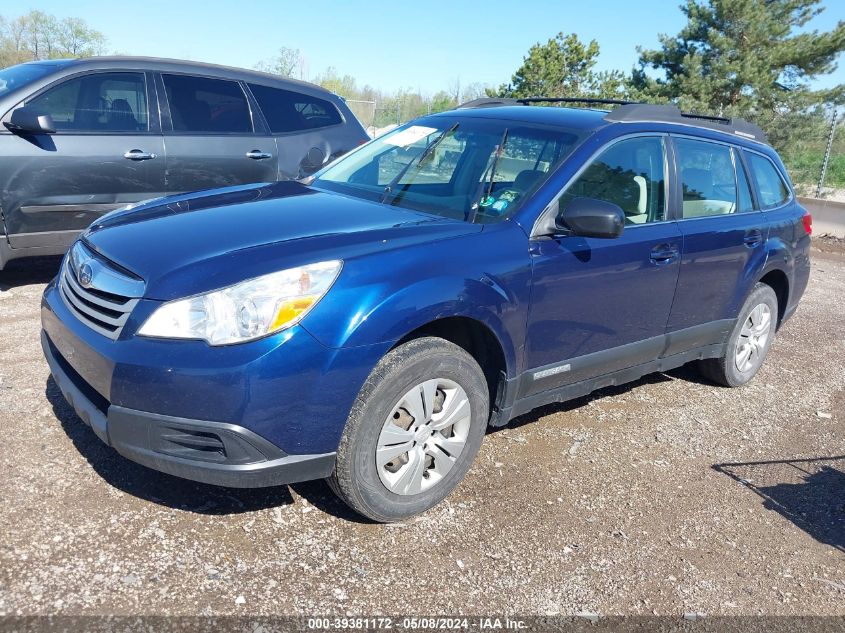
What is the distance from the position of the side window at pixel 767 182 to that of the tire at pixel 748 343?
1.98 ft

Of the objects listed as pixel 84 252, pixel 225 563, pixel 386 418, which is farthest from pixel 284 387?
pixel 84 252

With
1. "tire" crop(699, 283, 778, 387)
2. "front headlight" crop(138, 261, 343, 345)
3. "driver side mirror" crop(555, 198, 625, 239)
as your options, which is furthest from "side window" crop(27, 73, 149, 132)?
"tire" crop(699, 283, 778, 387)

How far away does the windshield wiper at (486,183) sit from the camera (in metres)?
3.56

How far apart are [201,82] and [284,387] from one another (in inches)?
182

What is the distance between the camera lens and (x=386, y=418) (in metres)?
2.96

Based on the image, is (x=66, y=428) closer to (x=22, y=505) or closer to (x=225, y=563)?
(x=22, y=505)

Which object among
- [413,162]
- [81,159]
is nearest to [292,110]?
[81,159]

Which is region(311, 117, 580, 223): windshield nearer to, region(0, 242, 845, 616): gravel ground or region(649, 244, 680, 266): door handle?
region(649, 244, 680, 266): door handle

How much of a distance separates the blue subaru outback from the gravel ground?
317 millimetres

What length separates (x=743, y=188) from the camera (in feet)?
16.1

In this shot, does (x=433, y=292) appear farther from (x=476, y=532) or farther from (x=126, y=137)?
(x=126, y=137)

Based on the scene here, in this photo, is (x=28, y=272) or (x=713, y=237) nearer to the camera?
(x=713, y=237)

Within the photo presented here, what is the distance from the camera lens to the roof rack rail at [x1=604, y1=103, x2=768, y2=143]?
162 inches

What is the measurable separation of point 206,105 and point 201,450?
4.52 meters
